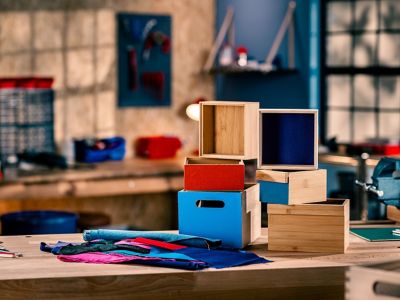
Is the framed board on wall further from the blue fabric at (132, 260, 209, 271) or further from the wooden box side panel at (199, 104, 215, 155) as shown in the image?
the blue fabric at (132, 260, 209, 271)

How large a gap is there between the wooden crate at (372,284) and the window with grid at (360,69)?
198 inches

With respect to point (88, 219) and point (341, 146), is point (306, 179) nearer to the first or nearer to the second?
point (88, 219)

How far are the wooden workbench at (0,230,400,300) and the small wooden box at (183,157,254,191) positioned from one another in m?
0.35

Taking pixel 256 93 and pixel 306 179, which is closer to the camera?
pixel 306 179

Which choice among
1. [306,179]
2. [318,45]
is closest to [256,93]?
[318,45]

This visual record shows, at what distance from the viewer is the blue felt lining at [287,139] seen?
341 centimetres

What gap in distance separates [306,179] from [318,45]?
426 centimetres

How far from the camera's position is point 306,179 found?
3.29 metres

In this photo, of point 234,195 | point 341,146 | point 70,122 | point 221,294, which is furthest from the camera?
point 70,122

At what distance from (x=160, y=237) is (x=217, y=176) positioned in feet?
0.98

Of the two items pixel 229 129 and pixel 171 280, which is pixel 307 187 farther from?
pixel 171 280

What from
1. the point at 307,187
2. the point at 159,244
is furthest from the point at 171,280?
the point at 307,187

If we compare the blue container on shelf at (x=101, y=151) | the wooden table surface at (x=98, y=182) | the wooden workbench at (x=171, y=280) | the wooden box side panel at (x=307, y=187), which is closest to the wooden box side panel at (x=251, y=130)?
the wooden box side panel at (x=307, y=187)

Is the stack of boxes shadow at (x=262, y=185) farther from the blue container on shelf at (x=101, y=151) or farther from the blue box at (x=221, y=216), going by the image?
the blue container on shelf at (x=101, y=151)
